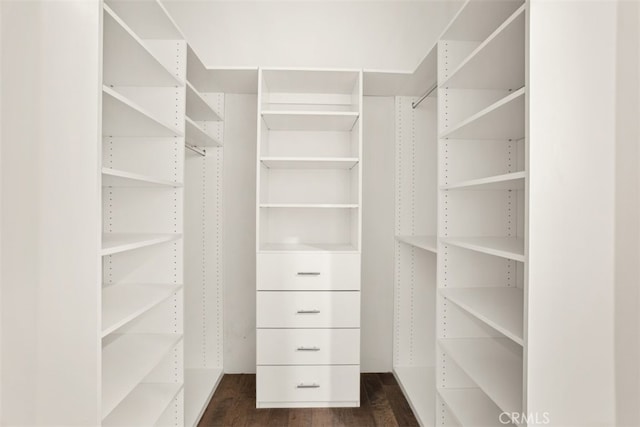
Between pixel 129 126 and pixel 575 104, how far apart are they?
1.65 meters

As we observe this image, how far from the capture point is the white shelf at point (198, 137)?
2.12 m

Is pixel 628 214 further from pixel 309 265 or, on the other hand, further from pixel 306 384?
pixel 306 384

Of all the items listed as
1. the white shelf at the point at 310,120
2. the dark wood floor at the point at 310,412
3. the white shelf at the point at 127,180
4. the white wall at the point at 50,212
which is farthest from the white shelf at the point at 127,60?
the dark wood floor at the point at 310,412

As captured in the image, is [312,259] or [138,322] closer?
[138,322]

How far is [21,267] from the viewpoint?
3.38 feet

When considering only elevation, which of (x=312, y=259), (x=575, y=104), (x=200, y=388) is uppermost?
(x=575, y=104)

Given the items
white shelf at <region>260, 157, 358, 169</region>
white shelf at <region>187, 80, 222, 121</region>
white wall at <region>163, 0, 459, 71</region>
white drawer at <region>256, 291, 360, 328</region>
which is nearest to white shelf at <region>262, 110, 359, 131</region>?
white shelf at <region>260, 157, 358, 169</region>

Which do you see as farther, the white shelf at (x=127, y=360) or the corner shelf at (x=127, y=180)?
the white shelf at (x=127, y=360)

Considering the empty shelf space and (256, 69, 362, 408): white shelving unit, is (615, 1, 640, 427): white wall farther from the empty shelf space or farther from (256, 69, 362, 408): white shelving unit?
(256, 69, 362, 408): white shelving unit

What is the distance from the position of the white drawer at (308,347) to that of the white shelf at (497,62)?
1.48 m

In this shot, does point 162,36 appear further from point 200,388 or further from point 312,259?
point 200,388

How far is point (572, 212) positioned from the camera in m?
1.13

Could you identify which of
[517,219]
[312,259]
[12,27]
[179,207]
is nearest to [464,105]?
[517,219]

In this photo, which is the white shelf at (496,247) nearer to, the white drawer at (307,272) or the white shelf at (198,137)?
the white drawer at (307,272)
